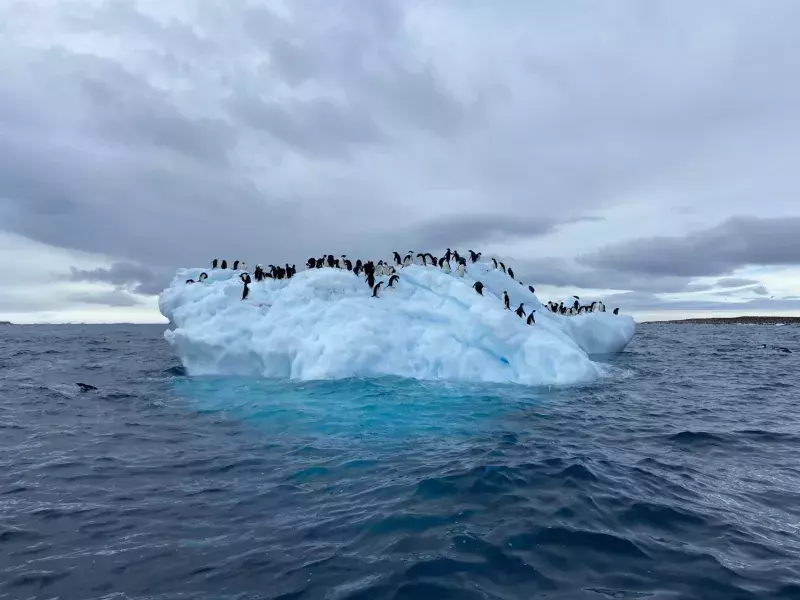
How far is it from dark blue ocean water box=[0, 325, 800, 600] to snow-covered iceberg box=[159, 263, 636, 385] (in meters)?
4.16

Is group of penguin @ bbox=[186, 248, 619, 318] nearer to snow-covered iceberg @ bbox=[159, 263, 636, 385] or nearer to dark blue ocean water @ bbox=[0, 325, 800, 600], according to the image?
snow-covered iceberg @ bbox=[159, 263, 636, 385]

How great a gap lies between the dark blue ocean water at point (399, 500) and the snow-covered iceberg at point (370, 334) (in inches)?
164

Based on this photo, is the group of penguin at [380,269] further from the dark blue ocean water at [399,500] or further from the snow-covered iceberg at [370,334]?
the dark blue ocean water at [399,500]

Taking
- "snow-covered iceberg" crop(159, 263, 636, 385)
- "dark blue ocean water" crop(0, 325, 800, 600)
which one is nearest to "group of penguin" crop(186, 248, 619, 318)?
"snow-covered iceberg" crop(159, 263, 636, 385)

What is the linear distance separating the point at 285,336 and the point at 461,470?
13.6m

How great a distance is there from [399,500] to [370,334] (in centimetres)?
1235

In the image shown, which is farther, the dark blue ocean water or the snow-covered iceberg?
the snow-covered iceberg

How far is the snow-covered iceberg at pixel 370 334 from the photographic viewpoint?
19.3m

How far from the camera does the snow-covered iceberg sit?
19.3 metres

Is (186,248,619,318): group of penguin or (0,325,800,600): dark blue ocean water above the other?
(186,248,619,318): group of penguin

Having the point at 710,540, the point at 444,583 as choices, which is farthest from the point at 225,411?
the point at 710,540

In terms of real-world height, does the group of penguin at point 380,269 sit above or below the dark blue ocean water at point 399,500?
above

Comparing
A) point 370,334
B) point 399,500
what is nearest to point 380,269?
point 370,334

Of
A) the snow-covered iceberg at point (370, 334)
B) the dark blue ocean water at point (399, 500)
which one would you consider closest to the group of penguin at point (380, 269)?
the snow-covered iceberg at point (370, 334)
